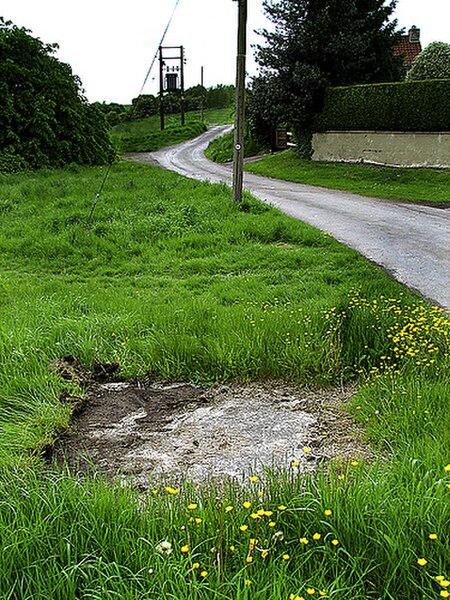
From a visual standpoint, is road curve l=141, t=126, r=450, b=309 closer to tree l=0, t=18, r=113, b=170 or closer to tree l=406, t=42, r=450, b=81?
tree l=0, t=18, r=113, b=170

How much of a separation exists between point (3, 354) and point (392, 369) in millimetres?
2966

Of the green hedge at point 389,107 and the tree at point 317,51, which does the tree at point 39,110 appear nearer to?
the tree at point 317,51

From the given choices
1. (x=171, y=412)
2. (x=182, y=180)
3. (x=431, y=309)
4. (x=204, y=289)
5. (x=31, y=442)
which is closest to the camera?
(x=31, y=442)

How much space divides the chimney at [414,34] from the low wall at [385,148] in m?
20.3

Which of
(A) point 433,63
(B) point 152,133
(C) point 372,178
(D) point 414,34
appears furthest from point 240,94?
(B) point 152,133

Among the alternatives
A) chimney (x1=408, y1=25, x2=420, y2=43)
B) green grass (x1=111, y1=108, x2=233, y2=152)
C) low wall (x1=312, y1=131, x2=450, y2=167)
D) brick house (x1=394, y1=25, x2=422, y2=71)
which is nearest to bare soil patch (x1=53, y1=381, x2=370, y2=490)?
low wall (x1=312, y1=131, x2=450, y2=167)

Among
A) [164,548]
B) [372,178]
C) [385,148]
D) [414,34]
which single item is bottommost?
[372,178]

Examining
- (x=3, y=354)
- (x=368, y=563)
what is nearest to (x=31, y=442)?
(x=3, y=354)

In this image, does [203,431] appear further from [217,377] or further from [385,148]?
[385,148]

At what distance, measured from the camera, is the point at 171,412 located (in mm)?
4848

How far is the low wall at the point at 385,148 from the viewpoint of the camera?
822 inches

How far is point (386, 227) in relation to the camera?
38.6 ft

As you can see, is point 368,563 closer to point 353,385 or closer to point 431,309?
point 353,385

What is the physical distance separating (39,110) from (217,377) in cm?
1849
